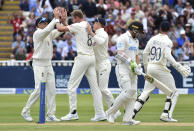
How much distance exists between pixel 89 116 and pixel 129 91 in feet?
8.48

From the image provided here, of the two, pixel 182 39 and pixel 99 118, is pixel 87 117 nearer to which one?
pixel 99 118

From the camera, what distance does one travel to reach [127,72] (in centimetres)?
1344

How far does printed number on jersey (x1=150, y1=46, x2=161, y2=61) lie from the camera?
48.0ft

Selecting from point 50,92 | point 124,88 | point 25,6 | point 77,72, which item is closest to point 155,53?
point 124,88

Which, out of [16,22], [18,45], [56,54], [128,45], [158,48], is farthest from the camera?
[16,22]

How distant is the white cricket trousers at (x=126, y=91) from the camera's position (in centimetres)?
1330

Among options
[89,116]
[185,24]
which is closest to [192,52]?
[185,24]

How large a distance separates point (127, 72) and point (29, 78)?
10.8 meters

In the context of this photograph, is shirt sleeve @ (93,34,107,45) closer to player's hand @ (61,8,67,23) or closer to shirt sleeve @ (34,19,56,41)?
player's hand @ (61,8,67,23)

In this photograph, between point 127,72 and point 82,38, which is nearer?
point 127,72

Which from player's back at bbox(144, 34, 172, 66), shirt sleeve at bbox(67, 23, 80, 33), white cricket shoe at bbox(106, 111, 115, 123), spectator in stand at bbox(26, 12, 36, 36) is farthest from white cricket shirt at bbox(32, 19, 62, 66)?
spectator in stand at bbox(26, 12, 36, 36)

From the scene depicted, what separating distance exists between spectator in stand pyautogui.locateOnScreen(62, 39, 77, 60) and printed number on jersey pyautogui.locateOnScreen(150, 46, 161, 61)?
10473 millimetres

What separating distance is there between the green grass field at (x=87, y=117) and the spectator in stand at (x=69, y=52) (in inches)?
146

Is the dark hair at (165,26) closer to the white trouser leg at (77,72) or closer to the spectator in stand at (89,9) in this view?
the white trouser leg at (77,72)
